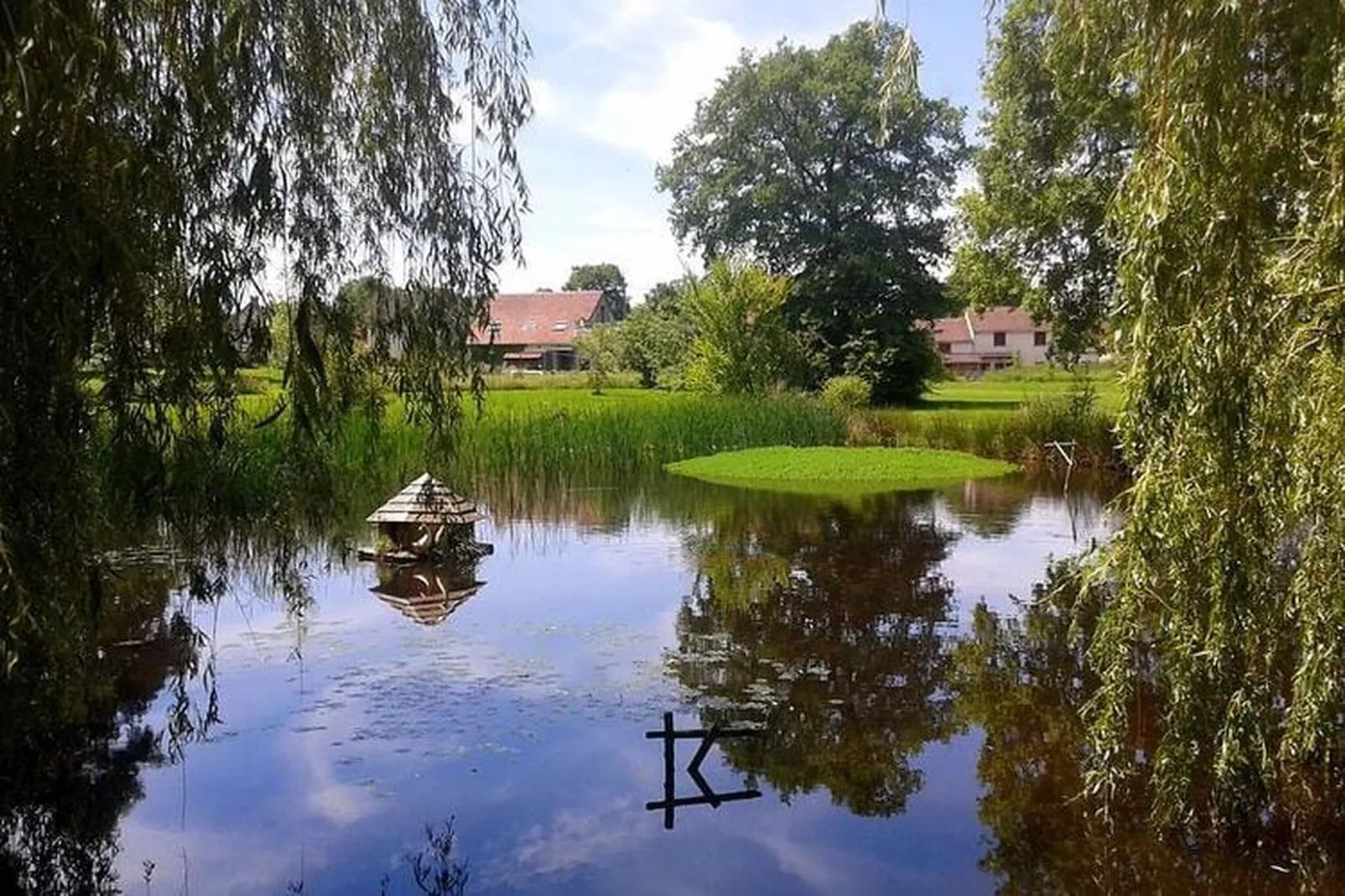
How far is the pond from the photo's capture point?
16.5 feet

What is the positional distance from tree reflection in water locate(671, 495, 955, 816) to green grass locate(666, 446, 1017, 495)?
588 cm

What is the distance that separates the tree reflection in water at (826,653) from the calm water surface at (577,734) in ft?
0.10

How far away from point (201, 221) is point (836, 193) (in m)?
32.6

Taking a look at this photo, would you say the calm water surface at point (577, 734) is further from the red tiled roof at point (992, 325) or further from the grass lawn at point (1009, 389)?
the red tiled roof at point (992, 325)

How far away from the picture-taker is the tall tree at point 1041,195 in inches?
771

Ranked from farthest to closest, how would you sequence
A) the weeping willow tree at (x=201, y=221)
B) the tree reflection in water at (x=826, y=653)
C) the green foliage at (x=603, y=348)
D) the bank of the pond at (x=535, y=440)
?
1. the green foliage at (x=603, y=348)
2. the tree reflection in water at (x=826, y=653)
3. the bank of the pond at (x=535, y=440)
4. the weeping willow tree at (x=201, y=221)

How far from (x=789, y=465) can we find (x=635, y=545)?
8.42 m

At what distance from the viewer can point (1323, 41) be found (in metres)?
3.96

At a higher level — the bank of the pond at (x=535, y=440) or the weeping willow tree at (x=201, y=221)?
the weeping willow tree at (x=201, y=221)

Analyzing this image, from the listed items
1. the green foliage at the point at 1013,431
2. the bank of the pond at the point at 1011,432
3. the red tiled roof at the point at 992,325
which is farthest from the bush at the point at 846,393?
the red tiled roof at the point at 992,325

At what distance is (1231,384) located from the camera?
13.7 ft

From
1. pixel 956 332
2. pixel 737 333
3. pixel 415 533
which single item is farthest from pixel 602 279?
pixel 415 533

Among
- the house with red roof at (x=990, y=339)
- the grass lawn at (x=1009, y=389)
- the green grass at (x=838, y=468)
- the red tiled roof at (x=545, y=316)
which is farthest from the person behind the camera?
the house with red roof at (x=990, y=339)

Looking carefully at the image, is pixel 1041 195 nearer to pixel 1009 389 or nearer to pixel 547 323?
pixel 1009 389
